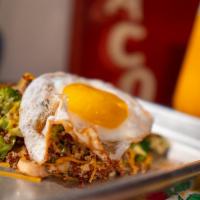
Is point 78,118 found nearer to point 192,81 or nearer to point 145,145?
point 145,145

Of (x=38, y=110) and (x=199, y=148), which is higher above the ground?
(x=38, y=110)

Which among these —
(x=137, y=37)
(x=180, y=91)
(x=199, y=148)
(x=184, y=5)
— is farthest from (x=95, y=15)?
(x=199, y=148)

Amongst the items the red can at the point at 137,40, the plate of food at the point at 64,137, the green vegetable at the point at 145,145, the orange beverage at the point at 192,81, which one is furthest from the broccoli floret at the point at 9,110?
the red can at the point at 137,40

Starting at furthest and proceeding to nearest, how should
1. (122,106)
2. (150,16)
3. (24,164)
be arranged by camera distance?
(150,16)
(122,106)
(24,164)

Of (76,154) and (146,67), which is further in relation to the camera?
(146,67)

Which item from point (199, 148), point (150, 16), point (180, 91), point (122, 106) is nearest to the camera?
point (122, 106)

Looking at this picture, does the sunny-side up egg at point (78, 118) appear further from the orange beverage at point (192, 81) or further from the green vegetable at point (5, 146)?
the orange beverage at point (192, 81)

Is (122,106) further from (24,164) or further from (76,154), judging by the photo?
(24,164)

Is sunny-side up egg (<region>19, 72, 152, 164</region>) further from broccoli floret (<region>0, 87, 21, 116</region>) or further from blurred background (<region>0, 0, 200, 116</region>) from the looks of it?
blurred background (<region>0, 0, 200, 116</region>)
